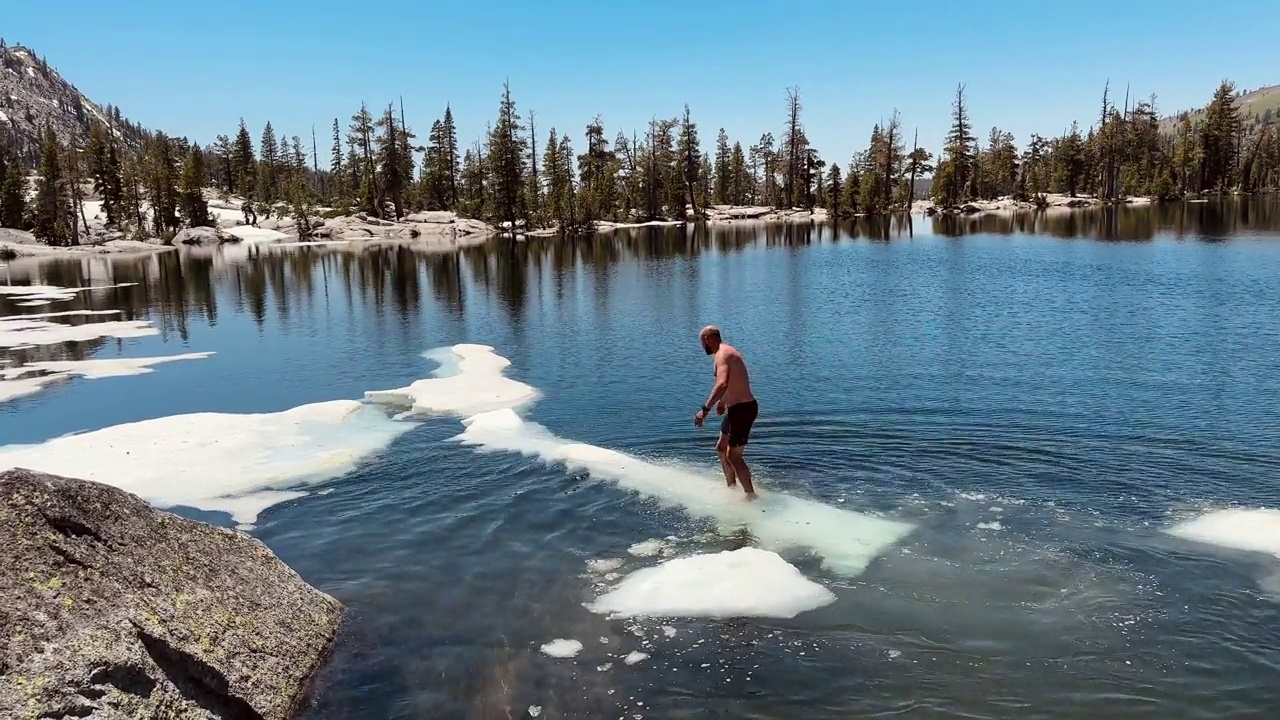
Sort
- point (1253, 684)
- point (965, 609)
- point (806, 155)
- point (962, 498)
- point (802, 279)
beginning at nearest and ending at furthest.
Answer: point (1253, 684) < point (965, 609) < point (962, 498) < point (802, 279) < point (806, 155)

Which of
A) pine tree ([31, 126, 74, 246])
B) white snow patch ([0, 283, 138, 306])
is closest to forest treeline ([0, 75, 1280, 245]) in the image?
pine tree ([31, 126, 74, 246])

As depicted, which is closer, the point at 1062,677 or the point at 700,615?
the point at 1062,677

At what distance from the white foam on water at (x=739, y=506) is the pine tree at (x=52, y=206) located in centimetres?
10677

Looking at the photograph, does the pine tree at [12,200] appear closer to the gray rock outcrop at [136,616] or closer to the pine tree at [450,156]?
the pine tree at [450,156]

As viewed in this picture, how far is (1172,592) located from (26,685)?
11169 millimetres

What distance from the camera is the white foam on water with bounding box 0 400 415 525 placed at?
1395 cm

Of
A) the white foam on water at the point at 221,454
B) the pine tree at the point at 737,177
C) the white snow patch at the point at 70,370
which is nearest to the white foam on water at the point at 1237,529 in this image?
the white foam on water at the point at 221,454

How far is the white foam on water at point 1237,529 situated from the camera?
10.7m

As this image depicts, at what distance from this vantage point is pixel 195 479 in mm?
14484

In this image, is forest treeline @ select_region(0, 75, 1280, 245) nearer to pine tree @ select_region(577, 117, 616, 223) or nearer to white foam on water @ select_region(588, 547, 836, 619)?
pine tree @ select_region(577, 117, 616, 223)

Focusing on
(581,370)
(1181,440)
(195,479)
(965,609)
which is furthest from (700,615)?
(581,370)

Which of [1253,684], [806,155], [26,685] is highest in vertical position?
[806,155]

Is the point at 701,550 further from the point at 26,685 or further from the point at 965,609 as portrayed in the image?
the point at 26,685

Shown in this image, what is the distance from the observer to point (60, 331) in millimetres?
34344
